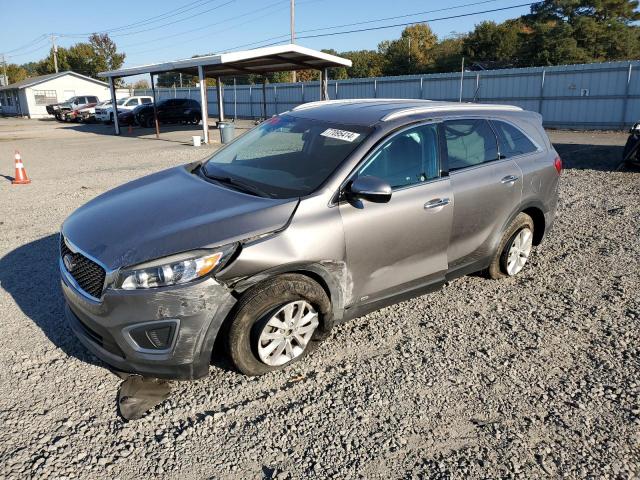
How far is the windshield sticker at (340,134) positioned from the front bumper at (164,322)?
1.54 meters

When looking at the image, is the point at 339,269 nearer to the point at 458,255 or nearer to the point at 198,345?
the point at 198,345

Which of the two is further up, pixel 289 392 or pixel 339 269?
pixel 339 269

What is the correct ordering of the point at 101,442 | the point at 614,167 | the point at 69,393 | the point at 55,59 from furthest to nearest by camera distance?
the point at 55,59, the point at 614,167, the point at 69,393, the point at 101,442

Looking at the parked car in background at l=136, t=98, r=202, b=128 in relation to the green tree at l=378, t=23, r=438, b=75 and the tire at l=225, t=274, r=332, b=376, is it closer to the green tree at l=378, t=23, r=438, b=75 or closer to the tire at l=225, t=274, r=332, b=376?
the tire at l=225, t=274, r=332, b=376

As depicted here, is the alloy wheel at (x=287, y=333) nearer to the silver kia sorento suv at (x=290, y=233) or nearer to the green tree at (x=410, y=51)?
the silver kia sorento suv at (x=290, y=233)

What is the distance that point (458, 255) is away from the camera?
420 centimetres

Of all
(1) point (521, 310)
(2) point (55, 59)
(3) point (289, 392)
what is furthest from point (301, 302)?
(2) point (55, 59)

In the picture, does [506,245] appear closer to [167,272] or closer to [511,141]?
[511,141]

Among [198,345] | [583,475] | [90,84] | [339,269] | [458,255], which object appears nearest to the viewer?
[583,475]

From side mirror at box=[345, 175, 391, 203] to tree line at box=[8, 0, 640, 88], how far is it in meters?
42.0

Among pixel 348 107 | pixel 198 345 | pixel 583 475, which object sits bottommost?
pixel 583 475

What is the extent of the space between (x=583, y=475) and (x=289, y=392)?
1688mm

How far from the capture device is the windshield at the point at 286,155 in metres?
3.55

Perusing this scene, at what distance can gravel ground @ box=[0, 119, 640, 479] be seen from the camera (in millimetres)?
2600
